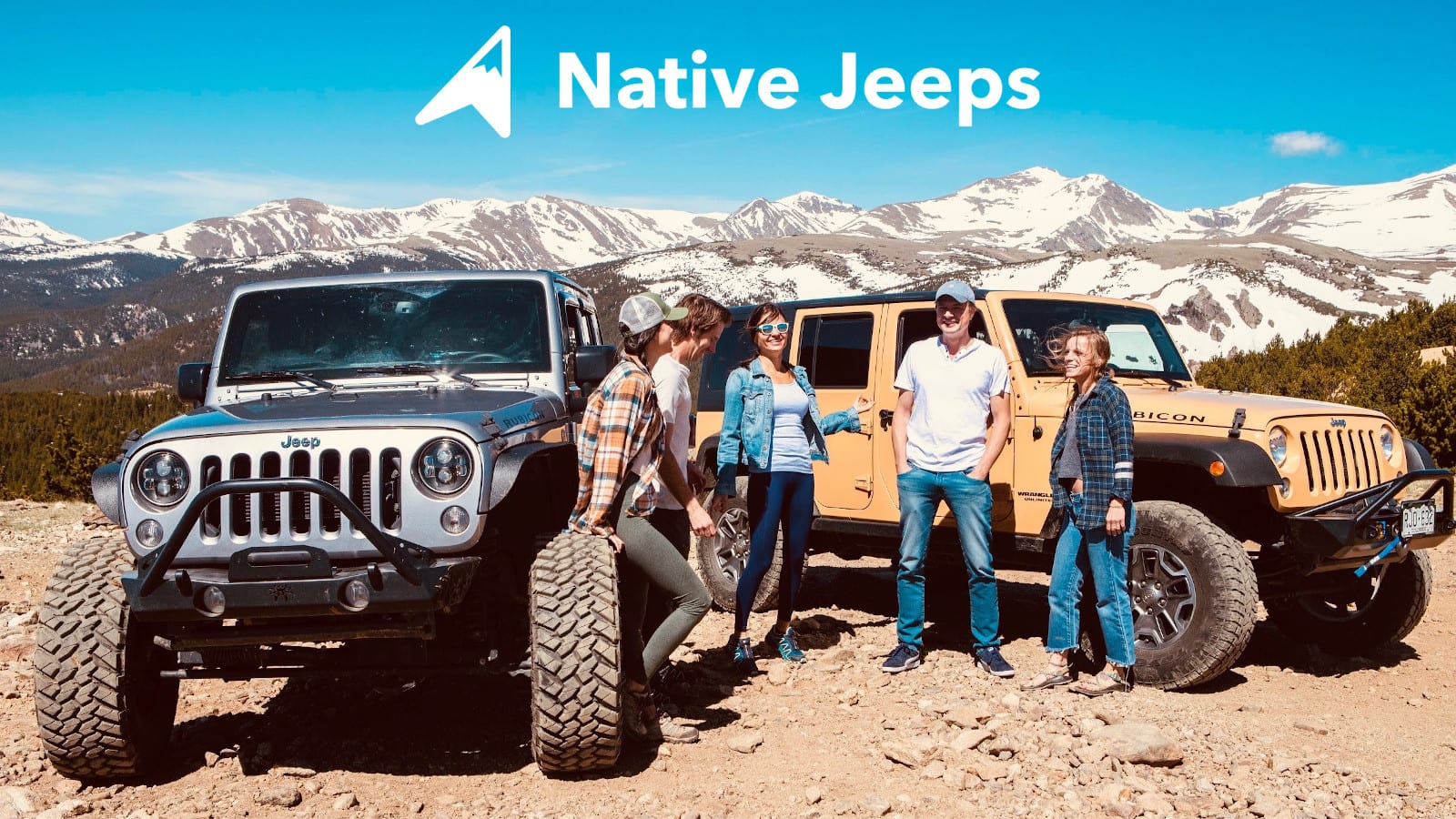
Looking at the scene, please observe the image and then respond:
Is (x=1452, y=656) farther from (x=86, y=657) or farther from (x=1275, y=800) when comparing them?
(x=86, y=657)

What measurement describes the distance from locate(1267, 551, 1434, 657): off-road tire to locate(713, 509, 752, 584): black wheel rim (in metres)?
3.20

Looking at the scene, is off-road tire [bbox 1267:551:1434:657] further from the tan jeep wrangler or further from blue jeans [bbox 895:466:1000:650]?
blue jeans [bbox 895:466:1000:650]

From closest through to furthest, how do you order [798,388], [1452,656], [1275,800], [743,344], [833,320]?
[1275,800] → [798,388] → [1452,656] → [833,320] → [743,344]

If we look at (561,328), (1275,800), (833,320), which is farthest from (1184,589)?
(561,328)

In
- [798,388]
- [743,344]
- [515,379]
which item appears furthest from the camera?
[743,344]

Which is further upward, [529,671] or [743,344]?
[743,344]

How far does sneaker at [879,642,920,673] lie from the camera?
18.8ft

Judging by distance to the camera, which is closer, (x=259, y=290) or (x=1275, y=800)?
(x=1275, y=800)

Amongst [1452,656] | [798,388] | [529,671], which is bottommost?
[1452,656]

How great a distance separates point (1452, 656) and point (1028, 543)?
2.60 meters

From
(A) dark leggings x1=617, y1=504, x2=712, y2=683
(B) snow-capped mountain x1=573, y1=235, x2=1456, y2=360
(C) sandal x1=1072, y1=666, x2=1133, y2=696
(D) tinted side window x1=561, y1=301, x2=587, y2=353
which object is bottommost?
(C) sandal x1=1072, y1=666, x2=1133, y2=696

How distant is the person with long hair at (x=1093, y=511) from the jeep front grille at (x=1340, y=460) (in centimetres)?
90

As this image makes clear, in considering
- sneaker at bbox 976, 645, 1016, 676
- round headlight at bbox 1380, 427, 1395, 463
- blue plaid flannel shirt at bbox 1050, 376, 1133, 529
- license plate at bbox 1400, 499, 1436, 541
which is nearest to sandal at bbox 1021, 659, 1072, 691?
sneaker at bbox 976, 645, 1016, 676

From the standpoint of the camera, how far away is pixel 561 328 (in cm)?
546
